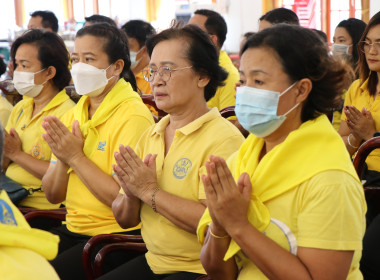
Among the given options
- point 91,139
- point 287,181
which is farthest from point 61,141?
point 287,181

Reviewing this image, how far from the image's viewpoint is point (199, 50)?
2.08 metres

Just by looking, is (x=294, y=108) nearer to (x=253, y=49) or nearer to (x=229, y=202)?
(x=253, y=49)

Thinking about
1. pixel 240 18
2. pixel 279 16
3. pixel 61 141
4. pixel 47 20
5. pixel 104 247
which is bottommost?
pixel 104 247

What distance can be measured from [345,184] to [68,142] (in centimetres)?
128

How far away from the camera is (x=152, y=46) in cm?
218

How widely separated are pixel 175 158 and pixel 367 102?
1.38 m

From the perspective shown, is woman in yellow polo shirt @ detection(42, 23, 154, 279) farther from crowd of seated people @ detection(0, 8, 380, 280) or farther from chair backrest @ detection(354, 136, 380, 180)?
chair backrest @ detection(354, 136, 380, 180)

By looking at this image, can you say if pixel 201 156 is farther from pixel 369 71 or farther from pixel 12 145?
pixel 369 71

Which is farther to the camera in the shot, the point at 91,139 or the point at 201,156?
the point at 91,139

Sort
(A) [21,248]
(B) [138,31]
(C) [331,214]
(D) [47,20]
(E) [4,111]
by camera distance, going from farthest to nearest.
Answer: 1. (D) [47,20]
2. (B) [138,31]
3. (E) [4,111]
4. (C) [331,214]
5. (A) [21,248]

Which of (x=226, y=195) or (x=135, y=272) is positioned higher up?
(x=226, y=195)

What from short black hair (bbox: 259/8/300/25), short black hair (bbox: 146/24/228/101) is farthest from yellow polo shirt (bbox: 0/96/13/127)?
short black hair (bbox: 259/8/300/25)

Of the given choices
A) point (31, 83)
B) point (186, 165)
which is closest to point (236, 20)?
point (31, 83)

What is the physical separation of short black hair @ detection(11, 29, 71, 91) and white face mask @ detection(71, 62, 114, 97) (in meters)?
0.54
